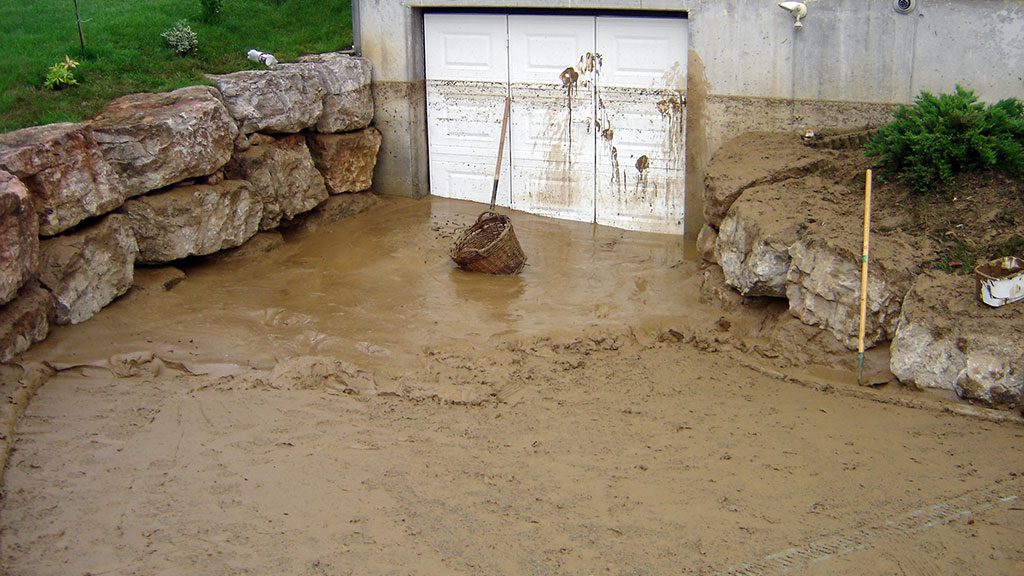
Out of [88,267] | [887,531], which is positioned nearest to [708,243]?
[887,531]

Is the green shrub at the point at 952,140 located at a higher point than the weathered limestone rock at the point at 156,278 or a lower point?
higher

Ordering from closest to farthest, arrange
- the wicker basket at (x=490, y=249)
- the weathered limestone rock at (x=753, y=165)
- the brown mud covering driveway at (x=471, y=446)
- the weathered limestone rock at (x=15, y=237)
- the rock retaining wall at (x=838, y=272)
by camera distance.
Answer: the brown mud covering driveway at (x=471, y=446), the rock retaining wall at (x=838, y=272), the weathered limestone rock at (x=15, y=237), the weathered limestone rock at (x=753, y=165), the wicker basket at (x=490, y=249)

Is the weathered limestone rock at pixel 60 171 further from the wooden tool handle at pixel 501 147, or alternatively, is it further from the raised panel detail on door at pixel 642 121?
the raised panel detail on door at pixel 642 121

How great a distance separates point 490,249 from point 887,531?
5322mm

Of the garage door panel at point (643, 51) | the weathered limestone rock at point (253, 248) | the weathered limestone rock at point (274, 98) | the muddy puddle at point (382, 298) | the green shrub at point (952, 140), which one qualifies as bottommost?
the muddy puddle at point (382, 298)

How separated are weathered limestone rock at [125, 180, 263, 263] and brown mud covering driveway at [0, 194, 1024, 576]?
31cm

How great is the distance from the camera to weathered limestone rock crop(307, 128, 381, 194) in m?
12.0

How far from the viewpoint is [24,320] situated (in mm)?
8164

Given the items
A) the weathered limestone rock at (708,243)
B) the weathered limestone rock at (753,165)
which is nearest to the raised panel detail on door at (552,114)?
the weathered limestone rock at (753,165)

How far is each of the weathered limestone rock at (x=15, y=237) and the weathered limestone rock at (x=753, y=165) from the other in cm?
628

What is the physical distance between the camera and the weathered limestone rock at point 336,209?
11859 millimetres

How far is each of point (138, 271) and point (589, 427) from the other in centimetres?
494

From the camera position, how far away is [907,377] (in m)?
7.85

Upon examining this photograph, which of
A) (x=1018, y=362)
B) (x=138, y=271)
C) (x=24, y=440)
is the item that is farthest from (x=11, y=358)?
(x=1018, y=362)
